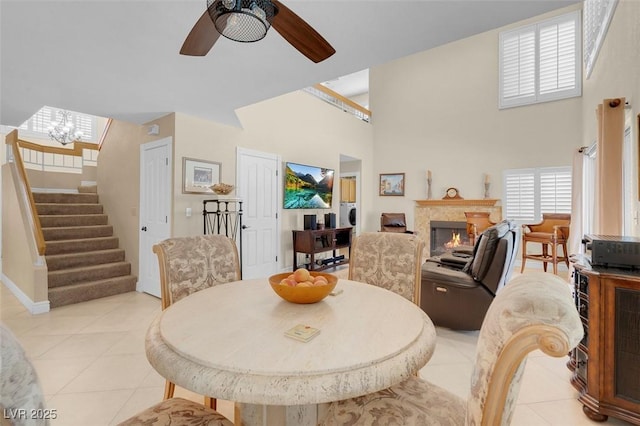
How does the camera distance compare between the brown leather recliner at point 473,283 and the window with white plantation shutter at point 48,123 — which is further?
the window with white plantation shutter at point 48,123

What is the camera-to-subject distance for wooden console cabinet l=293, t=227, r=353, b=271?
490 centimetres

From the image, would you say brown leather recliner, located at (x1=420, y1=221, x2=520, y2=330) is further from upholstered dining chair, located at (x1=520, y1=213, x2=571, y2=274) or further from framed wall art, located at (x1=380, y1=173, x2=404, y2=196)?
framed wall art, located at (x1=380, y1=173, x2=404, y2=196)

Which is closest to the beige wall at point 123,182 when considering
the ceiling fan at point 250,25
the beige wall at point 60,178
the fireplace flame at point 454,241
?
the beige wall at point 60,178

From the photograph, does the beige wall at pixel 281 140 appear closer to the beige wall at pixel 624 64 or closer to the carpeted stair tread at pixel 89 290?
the carpeted stair tread at pixel 89 290

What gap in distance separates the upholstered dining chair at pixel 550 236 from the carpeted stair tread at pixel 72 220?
23.7 feet

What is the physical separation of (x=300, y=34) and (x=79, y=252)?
4.64 meters

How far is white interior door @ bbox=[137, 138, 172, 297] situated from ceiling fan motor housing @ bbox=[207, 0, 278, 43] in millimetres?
2654

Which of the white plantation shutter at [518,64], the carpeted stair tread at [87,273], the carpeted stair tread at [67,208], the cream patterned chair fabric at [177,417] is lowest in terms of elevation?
the carpeted stair tread at [87,273]

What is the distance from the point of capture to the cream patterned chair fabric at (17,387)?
554 millimetres

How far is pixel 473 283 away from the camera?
2662mm

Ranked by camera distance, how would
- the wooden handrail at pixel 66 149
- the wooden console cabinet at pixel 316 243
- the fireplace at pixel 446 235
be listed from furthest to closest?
the fireplace at pixel 446 235
the wooden handrail at pixel 66 149
the wooden console cabinet at pixel 316 243

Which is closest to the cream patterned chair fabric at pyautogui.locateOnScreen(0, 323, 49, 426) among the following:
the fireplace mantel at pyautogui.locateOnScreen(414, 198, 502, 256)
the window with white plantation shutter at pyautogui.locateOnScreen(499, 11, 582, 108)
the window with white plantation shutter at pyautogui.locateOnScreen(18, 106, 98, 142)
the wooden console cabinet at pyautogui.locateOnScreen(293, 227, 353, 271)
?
the wooden console cabinet at pyautogui.locateOnScreen(293, 227, 353, 271)

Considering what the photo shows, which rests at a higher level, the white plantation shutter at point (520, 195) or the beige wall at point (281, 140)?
the beige wall at point (281, 140)

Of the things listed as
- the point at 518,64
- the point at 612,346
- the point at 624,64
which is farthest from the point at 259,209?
the point at 518,64
